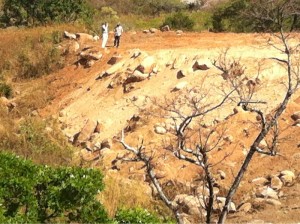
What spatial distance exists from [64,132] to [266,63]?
486 cm

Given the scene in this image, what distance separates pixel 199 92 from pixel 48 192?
6.35 m


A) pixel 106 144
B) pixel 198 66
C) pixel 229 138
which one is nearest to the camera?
pixel 229 138

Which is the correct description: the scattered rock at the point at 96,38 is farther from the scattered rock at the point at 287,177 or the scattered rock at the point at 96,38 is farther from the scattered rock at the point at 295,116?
the scattered rock at the point at 287,177

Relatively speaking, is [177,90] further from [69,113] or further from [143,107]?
[69,113]

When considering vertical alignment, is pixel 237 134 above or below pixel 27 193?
below

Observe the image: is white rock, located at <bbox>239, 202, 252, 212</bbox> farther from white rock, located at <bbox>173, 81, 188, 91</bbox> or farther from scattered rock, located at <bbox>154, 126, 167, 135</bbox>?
white rock, located at <bbox>173, 81, 188, 91</bbox>

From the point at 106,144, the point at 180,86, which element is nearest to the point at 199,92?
the point at 180,86

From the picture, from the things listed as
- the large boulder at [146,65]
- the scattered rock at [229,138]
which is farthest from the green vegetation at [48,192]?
the large boulder at [146,65]

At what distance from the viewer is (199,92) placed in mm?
12281

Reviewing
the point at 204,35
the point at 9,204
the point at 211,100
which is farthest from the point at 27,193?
the point at 204,35

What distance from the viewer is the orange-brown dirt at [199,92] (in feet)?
33.4

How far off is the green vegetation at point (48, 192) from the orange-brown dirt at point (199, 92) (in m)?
3.04

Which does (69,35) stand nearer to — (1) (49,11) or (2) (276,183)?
(1) (49,11)

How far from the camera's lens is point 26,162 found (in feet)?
22.0
